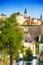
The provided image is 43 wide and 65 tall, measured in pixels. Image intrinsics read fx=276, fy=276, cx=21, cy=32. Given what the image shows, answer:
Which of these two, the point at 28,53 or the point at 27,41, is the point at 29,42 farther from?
the point at 28,53

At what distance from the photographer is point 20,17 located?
15.9 ft

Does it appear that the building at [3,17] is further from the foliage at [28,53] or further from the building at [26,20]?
the foliage at [28,53]

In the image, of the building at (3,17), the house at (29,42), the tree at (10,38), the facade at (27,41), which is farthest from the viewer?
the house at (29,42)

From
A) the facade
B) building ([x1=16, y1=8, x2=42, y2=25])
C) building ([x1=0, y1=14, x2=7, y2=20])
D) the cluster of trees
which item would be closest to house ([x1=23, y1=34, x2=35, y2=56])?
the facade

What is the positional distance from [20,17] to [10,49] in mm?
816

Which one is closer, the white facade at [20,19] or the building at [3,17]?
the building at [3,17]

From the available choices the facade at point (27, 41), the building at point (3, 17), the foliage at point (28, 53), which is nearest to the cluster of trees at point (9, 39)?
the building at point (3, 17)

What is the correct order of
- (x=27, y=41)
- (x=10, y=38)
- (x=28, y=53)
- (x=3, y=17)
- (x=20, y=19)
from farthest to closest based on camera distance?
1. (x=27, y=41)
2. (x=28, y=53)
3. (x=20, y=19)
4. (x=3, y=17)
5. (x=10, y=38)

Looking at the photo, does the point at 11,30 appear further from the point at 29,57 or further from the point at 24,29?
the point at 29,57

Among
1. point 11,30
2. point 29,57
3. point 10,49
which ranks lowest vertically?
point 29,57

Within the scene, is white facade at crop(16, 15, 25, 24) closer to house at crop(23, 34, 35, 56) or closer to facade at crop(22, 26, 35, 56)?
facade at crop(22, 26, 35, 56)

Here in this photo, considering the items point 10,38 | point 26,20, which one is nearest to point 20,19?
point 26,20

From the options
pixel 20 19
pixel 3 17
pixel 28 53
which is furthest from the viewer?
pixel 28 53

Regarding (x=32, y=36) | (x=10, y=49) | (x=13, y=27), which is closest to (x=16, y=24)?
(x=13, y=27)
